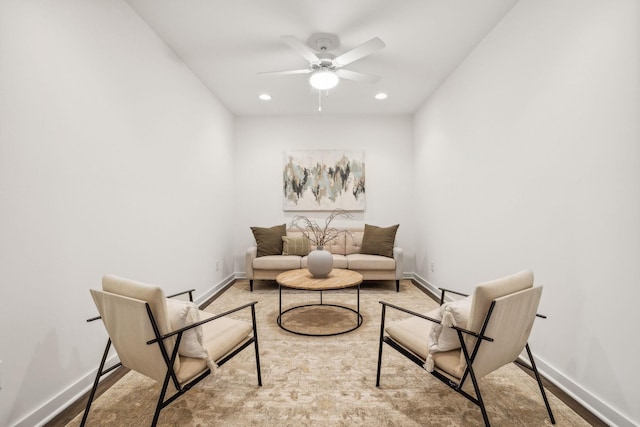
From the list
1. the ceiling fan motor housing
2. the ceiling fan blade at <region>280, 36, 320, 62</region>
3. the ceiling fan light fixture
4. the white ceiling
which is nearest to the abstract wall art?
the white ceiling

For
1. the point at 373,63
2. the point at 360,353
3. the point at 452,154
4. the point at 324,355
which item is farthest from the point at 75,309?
the point at 452,154

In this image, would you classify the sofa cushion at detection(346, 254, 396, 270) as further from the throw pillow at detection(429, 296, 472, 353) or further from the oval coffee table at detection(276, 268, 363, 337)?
the throw pillow at detection(429, 296, 472, 353)

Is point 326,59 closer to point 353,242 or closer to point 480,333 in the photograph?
point 480,333

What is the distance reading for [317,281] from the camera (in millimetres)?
2887

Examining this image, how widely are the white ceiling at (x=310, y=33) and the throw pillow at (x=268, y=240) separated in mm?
2027

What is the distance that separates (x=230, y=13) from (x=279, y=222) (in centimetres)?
321

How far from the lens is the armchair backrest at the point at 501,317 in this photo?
1.35 m

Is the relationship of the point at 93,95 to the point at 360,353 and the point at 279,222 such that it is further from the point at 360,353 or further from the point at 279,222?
the point at 279,222

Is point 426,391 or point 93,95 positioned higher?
point 93,95

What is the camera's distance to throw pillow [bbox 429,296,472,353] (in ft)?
4.71

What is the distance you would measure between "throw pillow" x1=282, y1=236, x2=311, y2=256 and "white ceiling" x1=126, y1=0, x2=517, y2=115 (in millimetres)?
2159

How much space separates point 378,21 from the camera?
8.33 ft

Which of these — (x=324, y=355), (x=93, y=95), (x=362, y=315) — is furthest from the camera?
(x=362, y=315)

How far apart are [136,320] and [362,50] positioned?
8.38ft
